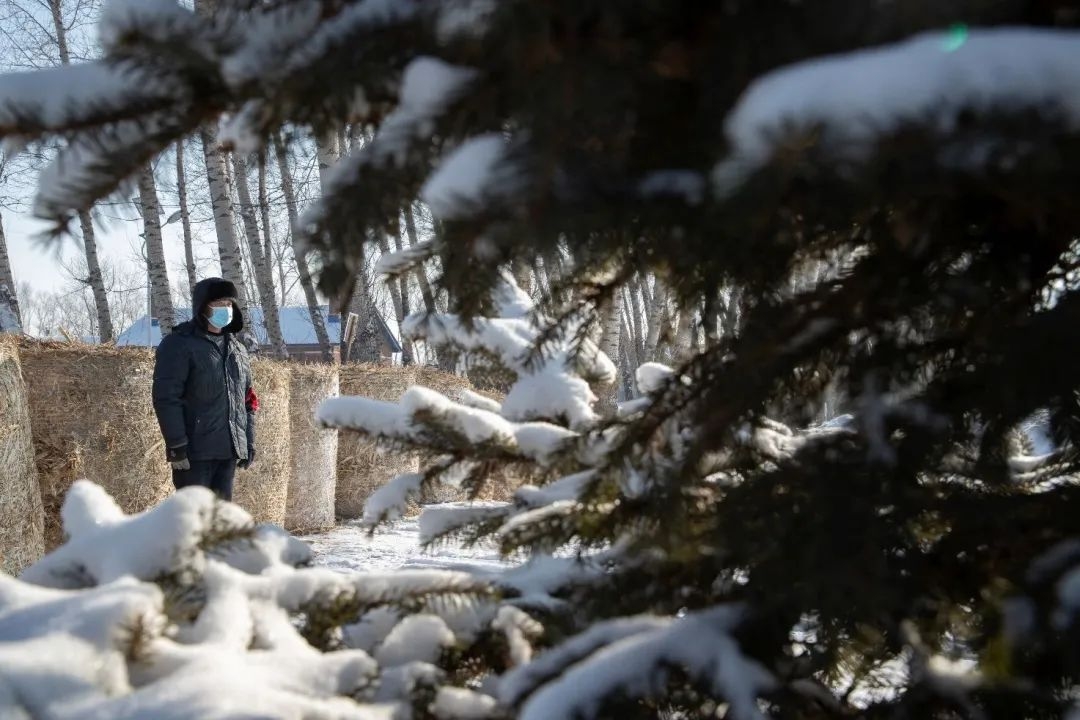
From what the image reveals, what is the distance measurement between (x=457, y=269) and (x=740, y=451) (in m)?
0.67

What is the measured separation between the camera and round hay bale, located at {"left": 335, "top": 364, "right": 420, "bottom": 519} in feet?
33.3

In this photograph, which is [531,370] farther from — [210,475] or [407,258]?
[210,475]

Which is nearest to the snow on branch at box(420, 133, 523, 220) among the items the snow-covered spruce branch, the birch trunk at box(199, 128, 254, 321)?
the snow-covered spruce branch

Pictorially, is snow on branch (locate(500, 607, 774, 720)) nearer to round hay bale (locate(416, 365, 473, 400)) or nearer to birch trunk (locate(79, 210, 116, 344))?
round hay bale (locate(416, 365, 473, 400))

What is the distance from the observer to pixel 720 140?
0.77 meters

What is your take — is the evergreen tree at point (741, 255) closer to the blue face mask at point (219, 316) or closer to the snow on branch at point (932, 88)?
the snow on branch at point (932, 88)

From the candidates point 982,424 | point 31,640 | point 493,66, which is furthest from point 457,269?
point 982,424

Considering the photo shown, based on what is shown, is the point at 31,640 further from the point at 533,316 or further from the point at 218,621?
the point at 533,316

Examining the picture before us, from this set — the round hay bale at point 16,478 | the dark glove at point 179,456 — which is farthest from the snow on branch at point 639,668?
the round hay bale at point 16,478

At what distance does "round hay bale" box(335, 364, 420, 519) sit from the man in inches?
166

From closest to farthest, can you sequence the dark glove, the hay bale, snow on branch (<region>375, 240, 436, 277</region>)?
snow on branch (<region>375, 240, 436, 277</region>)
the dark glove
the hay bale

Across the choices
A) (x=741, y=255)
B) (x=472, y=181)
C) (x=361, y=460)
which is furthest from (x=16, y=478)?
(x=472, y=181)

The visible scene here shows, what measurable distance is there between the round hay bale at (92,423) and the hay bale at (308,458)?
89.7 inches

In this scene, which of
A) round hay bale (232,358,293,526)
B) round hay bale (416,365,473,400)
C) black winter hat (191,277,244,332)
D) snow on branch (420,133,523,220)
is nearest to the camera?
snow on branch (420,133,523,220)
